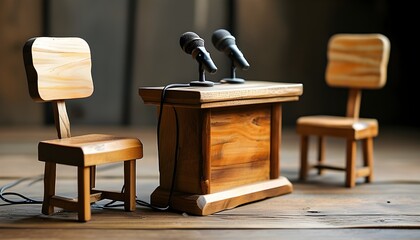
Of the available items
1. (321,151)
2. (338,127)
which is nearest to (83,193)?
(338,127)


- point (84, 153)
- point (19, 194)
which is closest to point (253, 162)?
point (84, 153)

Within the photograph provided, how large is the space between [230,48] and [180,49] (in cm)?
264

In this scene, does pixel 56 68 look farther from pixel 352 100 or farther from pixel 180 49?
pixel 180 49

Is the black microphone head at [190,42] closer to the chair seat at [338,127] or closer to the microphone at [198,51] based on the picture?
the microphone at [198,51]

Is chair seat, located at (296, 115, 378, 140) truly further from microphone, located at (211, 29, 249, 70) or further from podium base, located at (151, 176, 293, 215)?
microphone, located at (211, 29, 249, 70)

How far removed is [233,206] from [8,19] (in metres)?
3.43

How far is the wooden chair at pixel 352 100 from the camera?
345 centimetres

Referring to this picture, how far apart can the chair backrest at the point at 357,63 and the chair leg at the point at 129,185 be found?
4.78ft

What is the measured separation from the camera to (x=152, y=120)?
5.82m

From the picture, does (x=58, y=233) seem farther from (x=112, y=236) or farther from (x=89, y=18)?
(x=89, y=18)

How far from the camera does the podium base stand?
2799 mm

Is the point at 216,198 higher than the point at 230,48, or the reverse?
the point at 230,48

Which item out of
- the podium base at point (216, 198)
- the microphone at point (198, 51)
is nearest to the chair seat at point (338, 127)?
the podium base at point (216, 198)

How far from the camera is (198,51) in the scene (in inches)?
114
